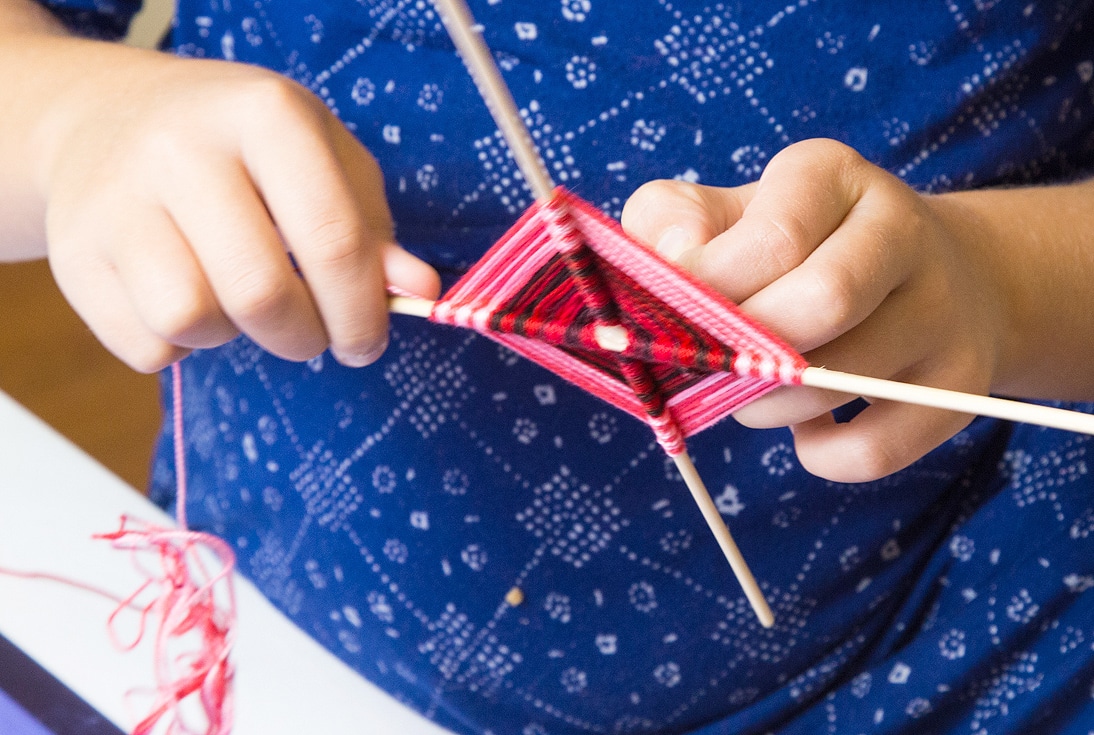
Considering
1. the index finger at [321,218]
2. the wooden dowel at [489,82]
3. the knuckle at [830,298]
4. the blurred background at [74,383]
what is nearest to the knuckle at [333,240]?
the index finger at [321,218]

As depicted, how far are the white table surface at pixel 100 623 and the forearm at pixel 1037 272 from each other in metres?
0.45

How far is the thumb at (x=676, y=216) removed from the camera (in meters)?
0.42

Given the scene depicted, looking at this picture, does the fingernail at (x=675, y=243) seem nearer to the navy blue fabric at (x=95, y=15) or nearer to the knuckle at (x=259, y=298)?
the knuckle at (x=259, y=298)

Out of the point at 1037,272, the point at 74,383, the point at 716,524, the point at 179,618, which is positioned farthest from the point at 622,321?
the point at 74,383

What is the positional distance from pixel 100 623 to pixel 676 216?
49 centimetres

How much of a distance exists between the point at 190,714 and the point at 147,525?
0.49 ft

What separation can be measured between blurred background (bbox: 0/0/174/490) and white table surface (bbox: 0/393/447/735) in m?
0.79

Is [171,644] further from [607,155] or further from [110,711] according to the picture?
[607,155]

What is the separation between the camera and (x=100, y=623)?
648mm

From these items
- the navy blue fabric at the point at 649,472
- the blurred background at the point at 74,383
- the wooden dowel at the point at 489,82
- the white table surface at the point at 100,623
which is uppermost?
the wooden dowel at the point at 489,82

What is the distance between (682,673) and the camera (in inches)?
24.8

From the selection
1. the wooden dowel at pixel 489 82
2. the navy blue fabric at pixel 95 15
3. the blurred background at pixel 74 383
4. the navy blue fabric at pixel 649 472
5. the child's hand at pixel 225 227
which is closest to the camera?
the wooden dowel at pixel 489 82

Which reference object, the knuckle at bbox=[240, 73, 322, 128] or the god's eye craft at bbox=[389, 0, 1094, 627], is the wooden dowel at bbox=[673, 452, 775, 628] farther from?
the knuckle at bbox=[240, 73, 322, 128]

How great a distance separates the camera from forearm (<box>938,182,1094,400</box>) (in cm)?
49
